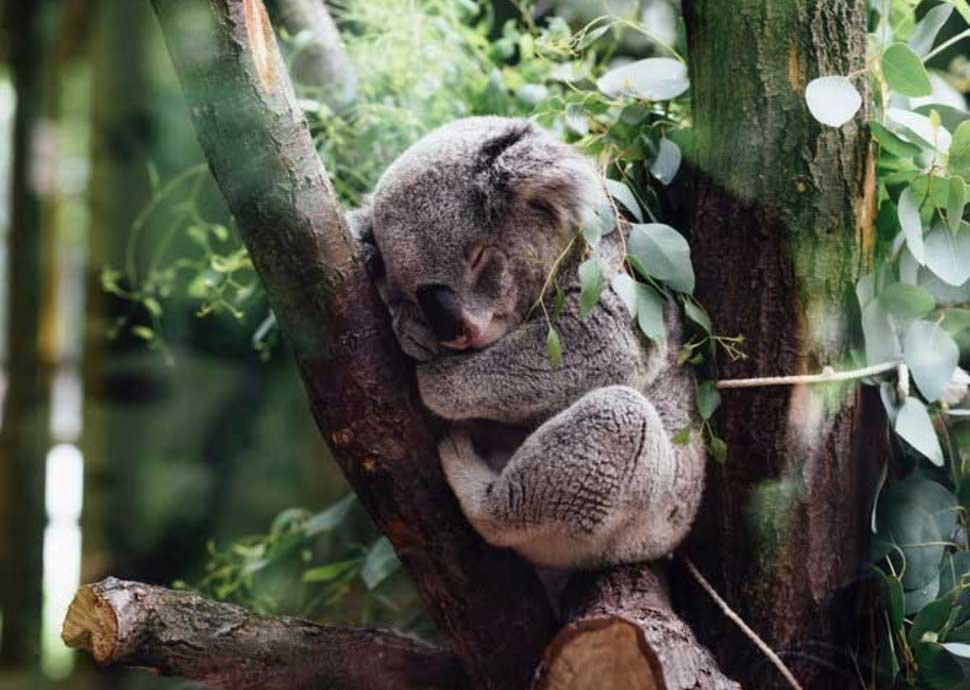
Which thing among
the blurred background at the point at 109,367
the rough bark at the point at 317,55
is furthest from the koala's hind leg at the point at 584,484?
the blurred background at the point at 109,367

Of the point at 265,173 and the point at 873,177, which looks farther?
the point at 873,177

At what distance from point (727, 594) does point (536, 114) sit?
1257 millimetres

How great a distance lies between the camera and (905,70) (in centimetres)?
224

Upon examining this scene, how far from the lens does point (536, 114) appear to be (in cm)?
274

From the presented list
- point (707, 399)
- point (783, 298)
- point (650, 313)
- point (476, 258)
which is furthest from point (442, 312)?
point (783, 298)

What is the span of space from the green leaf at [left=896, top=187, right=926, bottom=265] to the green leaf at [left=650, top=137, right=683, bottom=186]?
0.48 m

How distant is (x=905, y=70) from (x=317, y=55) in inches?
76.5

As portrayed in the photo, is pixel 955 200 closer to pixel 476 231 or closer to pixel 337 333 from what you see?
pixel 476 231

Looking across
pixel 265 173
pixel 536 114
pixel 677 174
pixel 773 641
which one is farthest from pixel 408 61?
pixel 773 641

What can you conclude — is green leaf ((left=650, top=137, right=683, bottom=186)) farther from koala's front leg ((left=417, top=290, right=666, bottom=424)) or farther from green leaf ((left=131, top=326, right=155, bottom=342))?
green leaf ((left=131, top=326, right=155, bottom=342))

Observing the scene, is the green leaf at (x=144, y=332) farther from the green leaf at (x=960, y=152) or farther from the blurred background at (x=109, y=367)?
the green leaf at (x=960, y=152)

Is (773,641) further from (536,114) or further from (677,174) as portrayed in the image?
(536,114)

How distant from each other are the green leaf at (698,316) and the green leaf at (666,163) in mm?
321

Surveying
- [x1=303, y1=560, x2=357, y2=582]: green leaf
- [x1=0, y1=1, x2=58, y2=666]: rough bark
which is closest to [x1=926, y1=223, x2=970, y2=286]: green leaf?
[x1=303, y1=560, x2=357, y2=582]: green leaf
